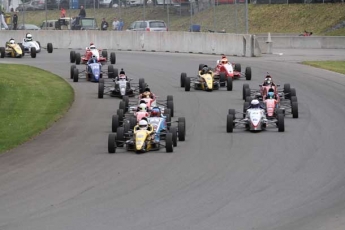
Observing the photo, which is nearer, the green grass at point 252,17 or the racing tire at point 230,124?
the racing tire at point 230,124

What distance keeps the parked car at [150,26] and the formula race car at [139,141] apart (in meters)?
37.6

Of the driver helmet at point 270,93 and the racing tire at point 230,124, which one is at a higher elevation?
the driver helmet at point 270,93

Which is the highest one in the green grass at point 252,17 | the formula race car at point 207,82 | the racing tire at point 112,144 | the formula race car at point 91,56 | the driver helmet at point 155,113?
the green grass at point 252,17

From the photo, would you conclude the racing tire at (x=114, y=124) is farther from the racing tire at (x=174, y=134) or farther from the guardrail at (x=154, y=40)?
the guardrail at (x=154, y=40)

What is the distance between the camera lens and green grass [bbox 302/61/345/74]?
133ft

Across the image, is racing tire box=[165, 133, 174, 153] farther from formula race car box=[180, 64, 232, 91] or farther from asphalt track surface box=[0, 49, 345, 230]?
formula race car box=[180, 64, 232, 91]

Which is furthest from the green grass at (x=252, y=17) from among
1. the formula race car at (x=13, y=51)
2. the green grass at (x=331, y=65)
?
the formula race car at (x=13, y=51)

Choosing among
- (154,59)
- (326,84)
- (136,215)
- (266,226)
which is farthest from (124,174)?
(154,59)

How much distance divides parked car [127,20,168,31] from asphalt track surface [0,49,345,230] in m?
29.1

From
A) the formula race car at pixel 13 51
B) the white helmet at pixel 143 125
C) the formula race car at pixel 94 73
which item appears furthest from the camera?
the formula race car at pixel 13 51

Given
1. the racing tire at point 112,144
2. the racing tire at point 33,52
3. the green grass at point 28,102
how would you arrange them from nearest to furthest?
the racing tire at point 112,144 → the green grass at point 28,102 → the racing tire at point 33,52

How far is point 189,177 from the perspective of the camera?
17328mm

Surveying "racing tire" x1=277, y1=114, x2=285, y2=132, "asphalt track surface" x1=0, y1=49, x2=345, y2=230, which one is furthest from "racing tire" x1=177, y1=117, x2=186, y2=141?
"racing tire" x1=277, y1=114, x2=285, y2=132

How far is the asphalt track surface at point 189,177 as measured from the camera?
44.9 ft
